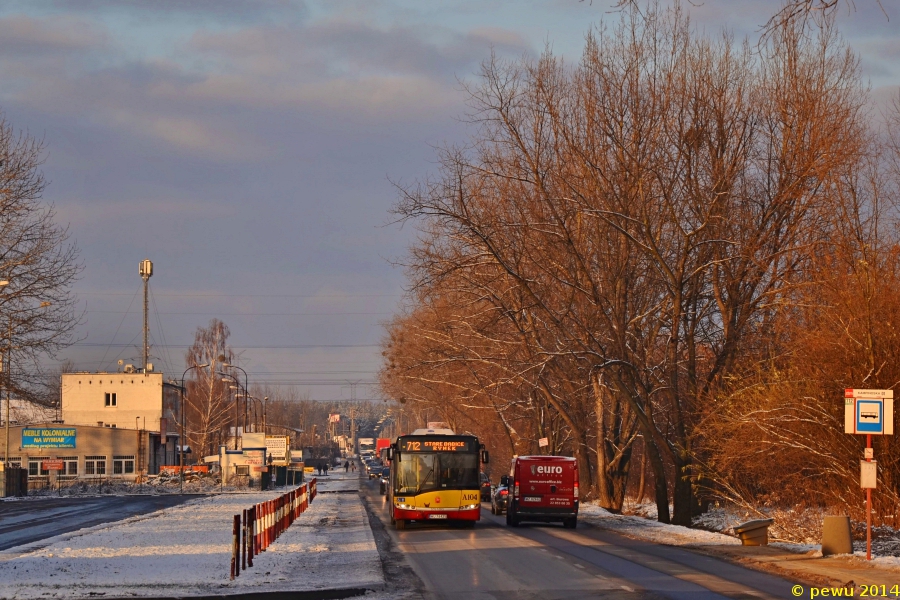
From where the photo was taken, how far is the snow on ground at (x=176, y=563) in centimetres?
1467

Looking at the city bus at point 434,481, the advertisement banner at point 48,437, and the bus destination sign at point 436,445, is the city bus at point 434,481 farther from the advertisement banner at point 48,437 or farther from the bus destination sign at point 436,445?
the advertisement banner at point 48,437

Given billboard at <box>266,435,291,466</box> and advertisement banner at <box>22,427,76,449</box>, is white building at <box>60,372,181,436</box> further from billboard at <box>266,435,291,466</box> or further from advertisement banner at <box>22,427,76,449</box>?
billboard at <box>266,435,291,466</box>

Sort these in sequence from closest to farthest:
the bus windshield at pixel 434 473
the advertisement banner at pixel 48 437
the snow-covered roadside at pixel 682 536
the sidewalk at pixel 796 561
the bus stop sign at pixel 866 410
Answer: the sidewalk at pixel 796 561 → the snow-covered roadside at pixel 682 536 → the bus stop sign at pixel 866 410 → the bus windshield at pixel 434 473 → the advertisement banner at pixel 48 437

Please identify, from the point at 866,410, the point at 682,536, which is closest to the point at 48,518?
the point at 682,536

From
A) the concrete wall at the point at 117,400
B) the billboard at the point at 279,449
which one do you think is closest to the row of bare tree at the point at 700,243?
the billboard at the point at 279,449

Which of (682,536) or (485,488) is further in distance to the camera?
(485,488)

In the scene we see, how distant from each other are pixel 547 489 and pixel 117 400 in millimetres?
89736

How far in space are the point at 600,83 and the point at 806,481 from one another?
14.8m

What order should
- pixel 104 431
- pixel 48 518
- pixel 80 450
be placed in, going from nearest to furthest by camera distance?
pixel 48 518
pixel 80 450
pixel 104 431

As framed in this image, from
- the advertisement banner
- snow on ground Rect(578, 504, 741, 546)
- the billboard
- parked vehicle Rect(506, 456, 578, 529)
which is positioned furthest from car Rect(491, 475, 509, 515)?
the advertisement banner

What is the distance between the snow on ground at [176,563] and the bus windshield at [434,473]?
2045 millimetres

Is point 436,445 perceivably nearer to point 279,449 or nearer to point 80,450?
point 279,449

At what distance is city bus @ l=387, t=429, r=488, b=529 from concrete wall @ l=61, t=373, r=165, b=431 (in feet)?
282

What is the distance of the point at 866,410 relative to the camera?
1856 cm
